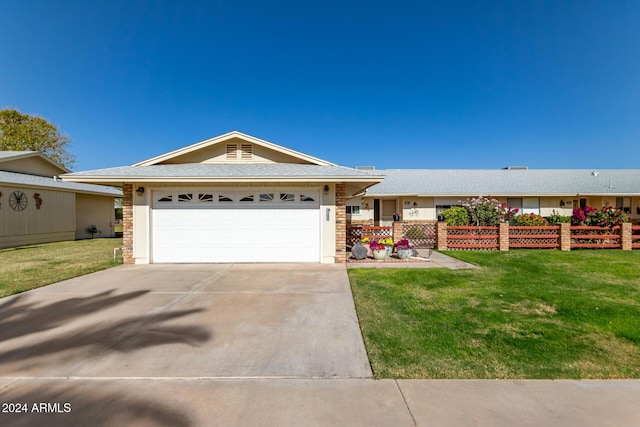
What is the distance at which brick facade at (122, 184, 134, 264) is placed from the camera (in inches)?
342

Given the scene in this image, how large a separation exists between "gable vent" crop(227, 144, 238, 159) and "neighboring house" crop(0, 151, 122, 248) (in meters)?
10.6

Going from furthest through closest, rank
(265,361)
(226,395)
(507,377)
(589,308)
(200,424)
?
(589,308), (265,361), (507,377), (226,395), (200,424)

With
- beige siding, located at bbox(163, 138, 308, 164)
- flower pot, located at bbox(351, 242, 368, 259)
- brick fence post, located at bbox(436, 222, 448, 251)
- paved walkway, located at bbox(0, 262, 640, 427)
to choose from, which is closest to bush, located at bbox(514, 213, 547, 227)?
brick fence post, located at bbox(436, 222, 448, 251)

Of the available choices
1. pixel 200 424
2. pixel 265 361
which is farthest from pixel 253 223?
pixel 200 424

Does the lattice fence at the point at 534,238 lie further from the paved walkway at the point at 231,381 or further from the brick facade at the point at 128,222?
the brick facade at the point at 128,222

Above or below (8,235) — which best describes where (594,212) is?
above

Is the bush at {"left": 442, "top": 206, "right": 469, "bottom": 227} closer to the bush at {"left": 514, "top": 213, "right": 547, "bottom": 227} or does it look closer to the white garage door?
the bush at {"left": 514, "top": 213, "right": 547, "bottom": 227}

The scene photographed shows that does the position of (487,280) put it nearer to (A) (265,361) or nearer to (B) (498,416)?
(B) (498,416)

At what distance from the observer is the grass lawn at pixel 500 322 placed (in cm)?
304

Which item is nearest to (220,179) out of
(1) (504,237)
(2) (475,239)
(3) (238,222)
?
(3) (238,222)

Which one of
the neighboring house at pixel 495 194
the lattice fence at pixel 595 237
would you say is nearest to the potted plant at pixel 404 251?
the lattice fence at pixel 595 237

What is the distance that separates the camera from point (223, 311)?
4730 mm

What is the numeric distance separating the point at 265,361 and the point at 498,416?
2.17 metres

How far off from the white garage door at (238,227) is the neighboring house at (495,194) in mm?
9873
